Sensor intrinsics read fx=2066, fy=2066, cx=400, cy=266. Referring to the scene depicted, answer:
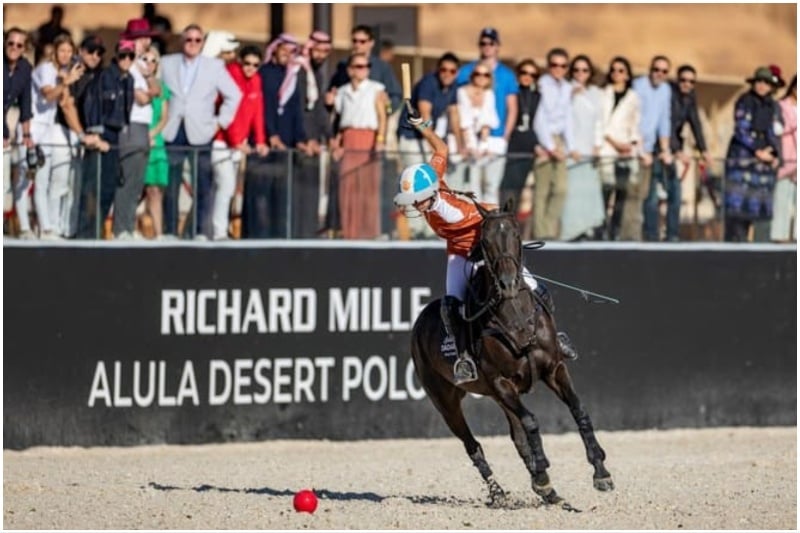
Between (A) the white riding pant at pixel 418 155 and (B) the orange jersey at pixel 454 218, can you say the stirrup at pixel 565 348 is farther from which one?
(A) the white riding pant at pixel 418 155

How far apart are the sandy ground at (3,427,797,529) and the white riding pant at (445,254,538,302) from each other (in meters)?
1.54

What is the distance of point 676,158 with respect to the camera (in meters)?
19.5

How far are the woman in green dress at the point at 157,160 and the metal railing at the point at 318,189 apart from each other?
0.16 feet

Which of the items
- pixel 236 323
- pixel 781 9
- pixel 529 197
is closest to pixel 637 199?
pixel 529 197

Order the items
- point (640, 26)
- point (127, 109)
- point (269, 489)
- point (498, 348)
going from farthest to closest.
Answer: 1. point (640, 26)
2. point (127, 109)
3. point (269, 489)
4. point (498, 348)

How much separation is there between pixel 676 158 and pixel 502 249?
6.16 metres

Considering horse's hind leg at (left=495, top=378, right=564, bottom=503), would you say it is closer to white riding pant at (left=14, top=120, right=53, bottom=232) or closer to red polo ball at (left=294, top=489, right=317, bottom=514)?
red polo ball at (left=294, top=489, right=317, bottom=514)

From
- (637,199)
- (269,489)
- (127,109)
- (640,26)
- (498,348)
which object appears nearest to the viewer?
(498,348)

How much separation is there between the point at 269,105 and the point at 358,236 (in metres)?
1.45

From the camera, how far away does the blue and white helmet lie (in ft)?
46.1

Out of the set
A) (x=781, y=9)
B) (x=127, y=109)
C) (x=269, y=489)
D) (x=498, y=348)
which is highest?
(x=781, y=9)

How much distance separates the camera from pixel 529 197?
1909cm

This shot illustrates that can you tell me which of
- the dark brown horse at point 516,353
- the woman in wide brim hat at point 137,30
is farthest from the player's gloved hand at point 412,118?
the woman in wide brim hat at point 137,30

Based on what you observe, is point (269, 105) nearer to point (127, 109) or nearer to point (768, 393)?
point (127, 109)
